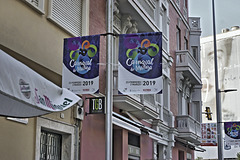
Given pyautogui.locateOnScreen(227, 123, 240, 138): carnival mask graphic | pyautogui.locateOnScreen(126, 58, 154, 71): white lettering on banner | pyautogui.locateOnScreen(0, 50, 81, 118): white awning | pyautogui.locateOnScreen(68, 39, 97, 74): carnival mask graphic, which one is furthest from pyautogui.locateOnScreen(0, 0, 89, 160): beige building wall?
pyautogui.locateOnScreen(227, 123, 240, 138): carnival mask graphic

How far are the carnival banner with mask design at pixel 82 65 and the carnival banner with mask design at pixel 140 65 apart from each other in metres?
0.57

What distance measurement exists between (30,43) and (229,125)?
17.4m

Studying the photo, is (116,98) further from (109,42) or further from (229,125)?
(229,125)

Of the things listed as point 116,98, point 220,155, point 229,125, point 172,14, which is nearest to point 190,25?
point 172,14

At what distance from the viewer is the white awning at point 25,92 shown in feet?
22.9

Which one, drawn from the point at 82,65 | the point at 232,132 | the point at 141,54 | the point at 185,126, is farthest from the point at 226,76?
the point at 82,65

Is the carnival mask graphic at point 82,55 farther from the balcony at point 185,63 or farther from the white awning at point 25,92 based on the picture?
the balcony at point 185,63

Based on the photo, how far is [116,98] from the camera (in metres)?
15.3

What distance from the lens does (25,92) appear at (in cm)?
736

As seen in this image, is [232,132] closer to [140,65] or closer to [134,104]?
[134,104]

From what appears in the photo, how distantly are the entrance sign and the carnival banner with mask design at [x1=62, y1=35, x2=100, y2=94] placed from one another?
2.79 meters

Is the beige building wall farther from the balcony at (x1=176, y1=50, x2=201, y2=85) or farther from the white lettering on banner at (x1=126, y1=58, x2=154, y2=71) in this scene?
the balcony at (x1=176, y1=50, x2=201, y2=85)

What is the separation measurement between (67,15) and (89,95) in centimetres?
242

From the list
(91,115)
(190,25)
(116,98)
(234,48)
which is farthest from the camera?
(234,48)
